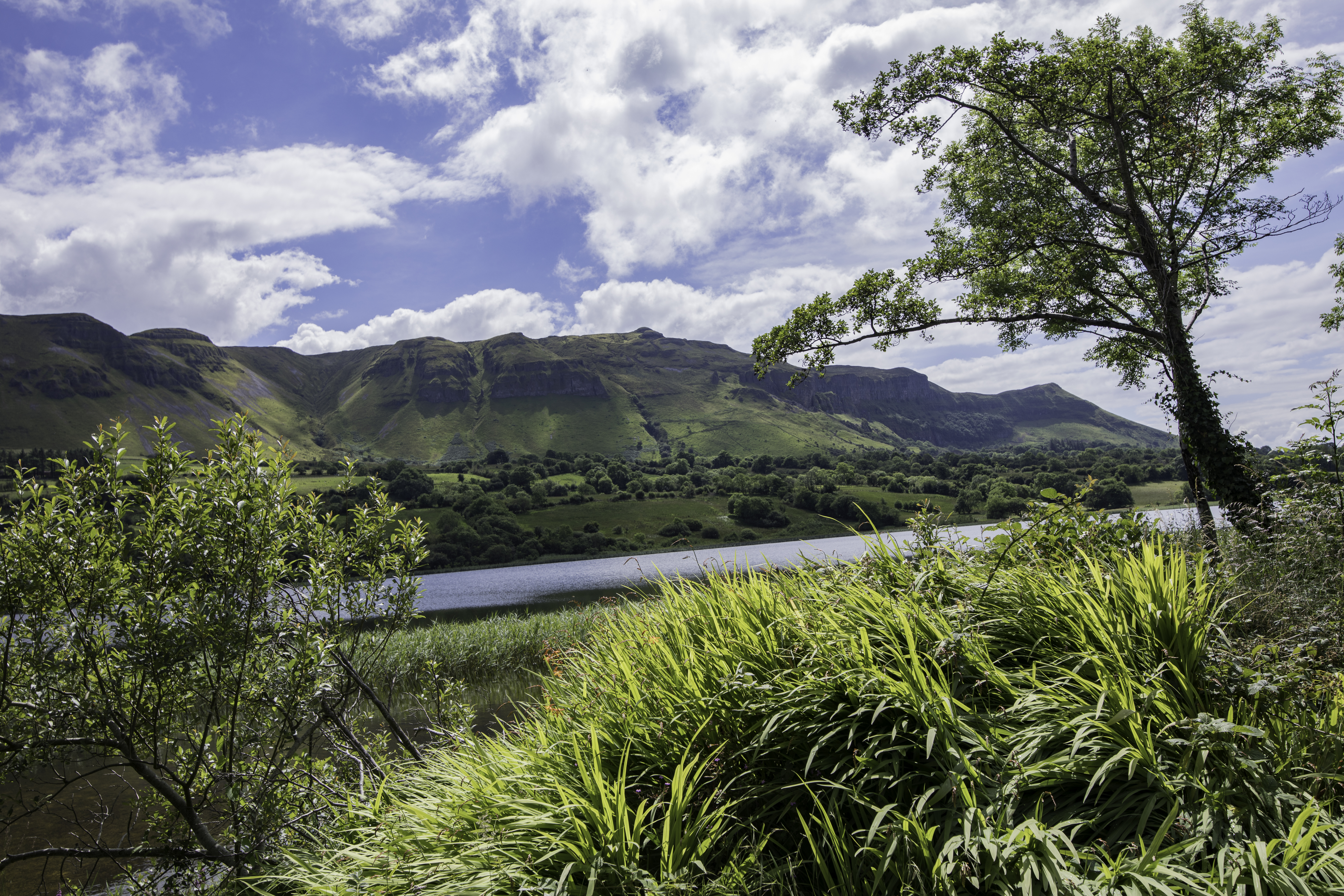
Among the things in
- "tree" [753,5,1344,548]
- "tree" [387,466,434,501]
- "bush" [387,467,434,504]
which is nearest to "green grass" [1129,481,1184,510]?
"tree" [753,5,1344,548]

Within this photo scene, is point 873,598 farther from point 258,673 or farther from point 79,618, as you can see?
point 79,618

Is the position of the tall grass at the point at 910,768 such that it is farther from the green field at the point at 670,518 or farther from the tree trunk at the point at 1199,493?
the green field at the point at 670,518

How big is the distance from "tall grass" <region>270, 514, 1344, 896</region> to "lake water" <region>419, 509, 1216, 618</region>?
5.05 feet

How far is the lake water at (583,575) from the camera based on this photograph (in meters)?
7.48

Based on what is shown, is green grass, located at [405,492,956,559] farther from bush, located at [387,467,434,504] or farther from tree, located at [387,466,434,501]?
tree, located at [387,466,434,501]

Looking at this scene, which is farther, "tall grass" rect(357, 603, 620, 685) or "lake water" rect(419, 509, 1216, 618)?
"tall grass" rect(357, 603, 620, 685)

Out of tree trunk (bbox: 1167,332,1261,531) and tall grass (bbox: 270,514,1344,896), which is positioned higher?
tree trunk (bbox: 1167,332,1261,531)

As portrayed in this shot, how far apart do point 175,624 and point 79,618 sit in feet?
1.89

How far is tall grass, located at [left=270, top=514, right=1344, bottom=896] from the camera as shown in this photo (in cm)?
317

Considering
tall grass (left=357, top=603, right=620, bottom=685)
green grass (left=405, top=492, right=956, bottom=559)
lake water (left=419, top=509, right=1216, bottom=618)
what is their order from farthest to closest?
green grass (left=405, top=492, right=956, bottom=559), tall grass (left=357, top=603, right=620, bottom=685), lake water (left=419, top=509, right=1216, bottom=618)

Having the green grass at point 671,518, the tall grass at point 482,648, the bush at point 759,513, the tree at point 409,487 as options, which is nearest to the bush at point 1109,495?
the tall grass at point 482,648

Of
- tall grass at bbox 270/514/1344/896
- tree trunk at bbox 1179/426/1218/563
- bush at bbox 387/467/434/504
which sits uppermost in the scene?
bush at bbox 387/467/434/504

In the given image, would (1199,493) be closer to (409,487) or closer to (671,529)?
(671,529)

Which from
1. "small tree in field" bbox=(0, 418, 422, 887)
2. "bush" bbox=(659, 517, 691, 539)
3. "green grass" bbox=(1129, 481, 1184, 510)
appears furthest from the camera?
"bush" bbox=(659, 517, 691, 539)
